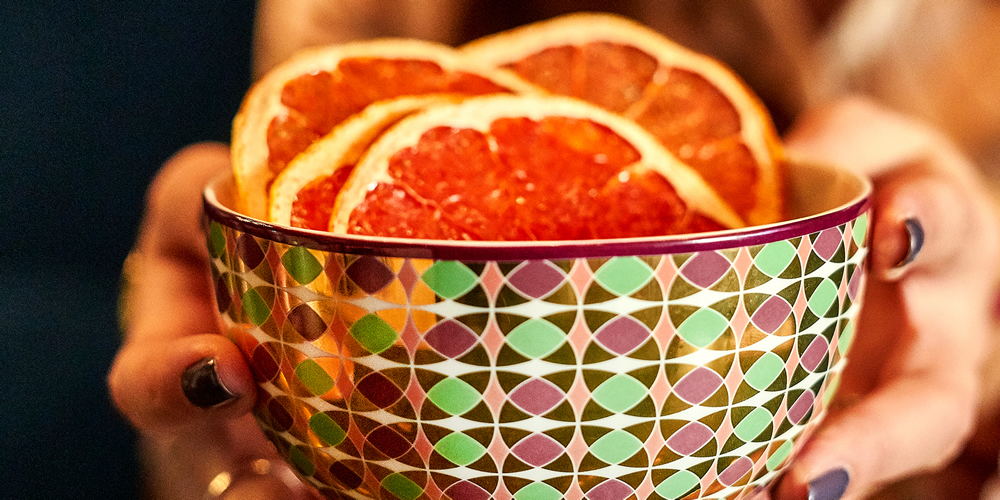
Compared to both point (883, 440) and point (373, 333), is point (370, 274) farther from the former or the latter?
point (883, 440)

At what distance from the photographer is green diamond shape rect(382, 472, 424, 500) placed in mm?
267

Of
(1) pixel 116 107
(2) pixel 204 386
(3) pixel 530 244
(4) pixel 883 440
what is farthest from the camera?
(1) pixel 116 107

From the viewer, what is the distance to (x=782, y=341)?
263 millimetres

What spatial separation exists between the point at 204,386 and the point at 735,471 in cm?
26

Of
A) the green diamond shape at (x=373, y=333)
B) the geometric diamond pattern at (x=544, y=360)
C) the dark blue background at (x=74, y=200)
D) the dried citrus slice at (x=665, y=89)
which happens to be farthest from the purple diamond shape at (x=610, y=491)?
the dark blue background at (x=74, y=200)

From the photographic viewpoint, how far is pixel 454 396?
9.5 inches

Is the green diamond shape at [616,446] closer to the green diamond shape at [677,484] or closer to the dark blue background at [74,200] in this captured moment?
the green diamond shape at [677,484]

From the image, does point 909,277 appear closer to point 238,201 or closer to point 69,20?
point 238,201

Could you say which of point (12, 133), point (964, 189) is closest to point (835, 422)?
point (964, 189)

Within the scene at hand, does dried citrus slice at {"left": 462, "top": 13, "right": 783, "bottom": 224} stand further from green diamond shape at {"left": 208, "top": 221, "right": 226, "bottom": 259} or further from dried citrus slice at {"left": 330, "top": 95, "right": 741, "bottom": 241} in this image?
green diamond shape at {"left": 208, "top": 221, "right": 226, "bottom": 259}

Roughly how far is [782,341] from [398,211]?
0.59ft

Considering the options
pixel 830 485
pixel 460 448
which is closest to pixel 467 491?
pixel 460 448

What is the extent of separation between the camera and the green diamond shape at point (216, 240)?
29 cm

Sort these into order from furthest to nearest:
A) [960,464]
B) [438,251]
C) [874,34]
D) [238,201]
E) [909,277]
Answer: [874,34] < [960,464] < [909,277] < [238,201] < [438,251]
